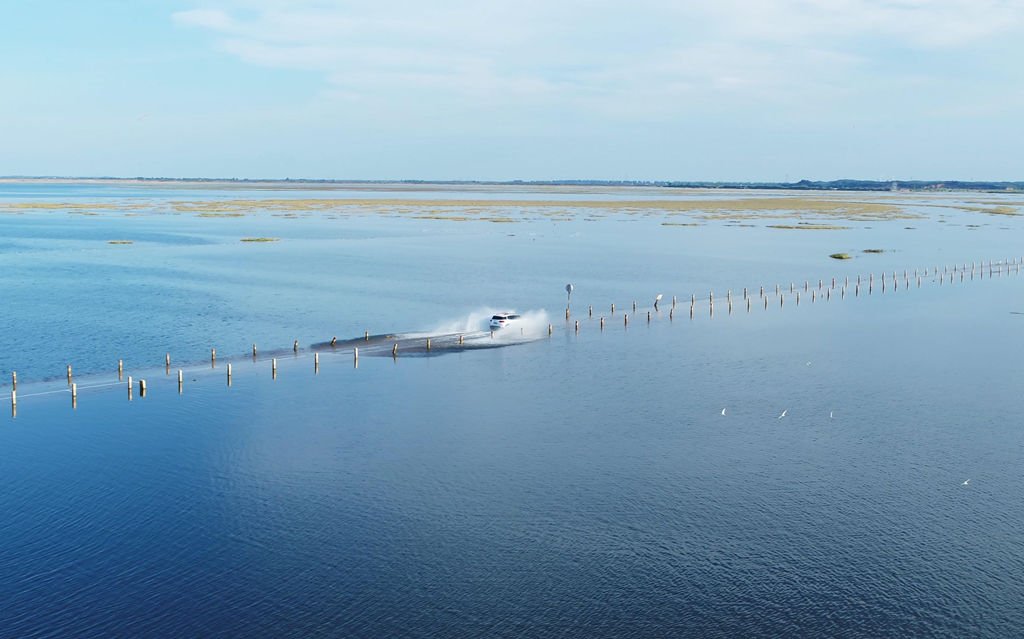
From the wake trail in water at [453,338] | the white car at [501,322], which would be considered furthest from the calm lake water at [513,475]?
the white car at [501,322]

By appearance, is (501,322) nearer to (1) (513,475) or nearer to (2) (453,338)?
(2) (453,338)

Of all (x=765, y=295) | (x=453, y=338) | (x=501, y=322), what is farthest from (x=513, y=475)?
(x=765, y=295)

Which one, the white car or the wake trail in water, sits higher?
the white car

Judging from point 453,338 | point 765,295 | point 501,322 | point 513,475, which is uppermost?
point 501,322

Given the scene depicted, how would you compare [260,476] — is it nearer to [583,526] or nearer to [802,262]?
[583,526]

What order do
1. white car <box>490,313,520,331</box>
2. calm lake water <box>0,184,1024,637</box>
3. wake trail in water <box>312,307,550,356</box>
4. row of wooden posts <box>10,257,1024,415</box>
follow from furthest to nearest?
white car <box>490,313,520,331</box> → wake trail in water <box>312,307,550,356</box> → row of wooden posts <box>10,257,1024,415</box> → calm lake water <box>0,184,1024,637</box>

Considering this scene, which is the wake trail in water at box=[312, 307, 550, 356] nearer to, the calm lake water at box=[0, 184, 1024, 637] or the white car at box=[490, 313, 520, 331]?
the white car at box=[490, 313, 520, 331]

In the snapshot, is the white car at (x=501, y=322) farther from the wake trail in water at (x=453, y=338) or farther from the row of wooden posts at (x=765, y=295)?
the row of wooden posts at (x=765, y=295)

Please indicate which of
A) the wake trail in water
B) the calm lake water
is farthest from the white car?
the calm lake water

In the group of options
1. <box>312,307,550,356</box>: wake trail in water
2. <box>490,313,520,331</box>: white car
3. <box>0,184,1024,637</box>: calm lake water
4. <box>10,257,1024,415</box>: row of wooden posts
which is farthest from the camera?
<box>490,313,520,331</box>: white car
